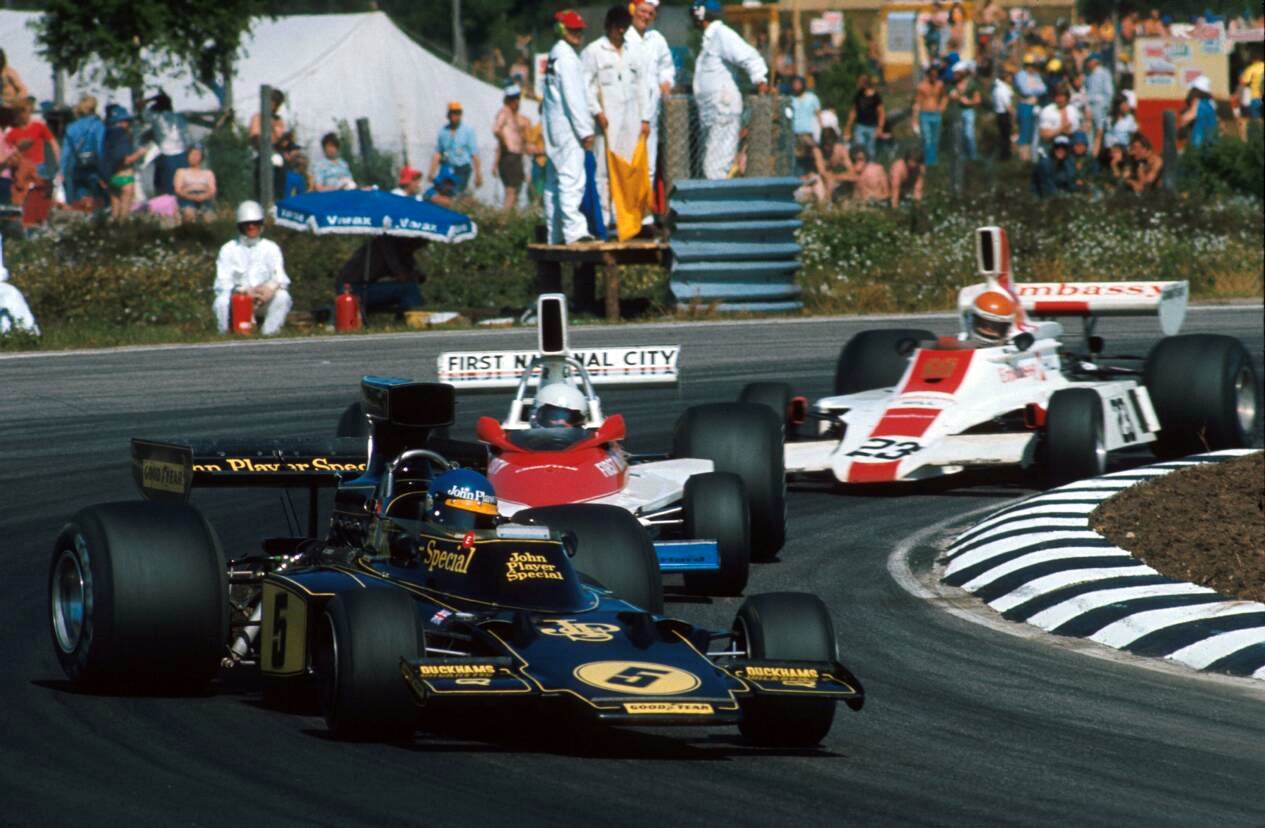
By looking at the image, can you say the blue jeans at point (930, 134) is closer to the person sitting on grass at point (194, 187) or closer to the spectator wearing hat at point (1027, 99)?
the spectator wearing hat at point (1027, 99)

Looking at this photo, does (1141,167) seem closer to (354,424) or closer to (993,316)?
(993,316)

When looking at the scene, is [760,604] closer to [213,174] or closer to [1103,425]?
[1103,425]

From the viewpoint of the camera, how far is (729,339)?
20.7m

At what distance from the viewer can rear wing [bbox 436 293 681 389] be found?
11812 mm

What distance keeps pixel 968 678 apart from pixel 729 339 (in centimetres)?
1227

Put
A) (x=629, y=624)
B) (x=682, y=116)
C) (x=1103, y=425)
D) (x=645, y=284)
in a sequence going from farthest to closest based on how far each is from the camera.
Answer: (x=645, y=284)
(x=682, y=116)
(x=1103, y=425)
(x=629, y=624)

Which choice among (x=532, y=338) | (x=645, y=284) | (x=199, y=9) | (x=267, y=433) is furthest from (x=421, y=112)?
(x=267, y=433)

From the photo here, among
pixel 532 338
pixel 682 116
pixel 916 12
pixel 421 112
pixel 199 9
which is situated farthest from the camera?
pixel 916 12

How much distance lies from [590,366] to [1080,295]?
449 centimetres

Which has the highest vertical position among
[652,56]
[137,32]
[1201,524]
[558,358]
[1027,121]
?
[137,32]

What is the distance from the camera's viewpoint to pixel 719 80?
22.3 m

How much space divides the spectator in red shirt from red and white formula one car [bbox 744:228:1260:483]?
12.2 meters

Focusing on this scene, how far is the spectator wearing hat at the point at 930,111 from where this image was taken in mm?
29125

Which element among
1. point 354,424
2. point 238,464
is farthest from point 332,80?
point 238,464
